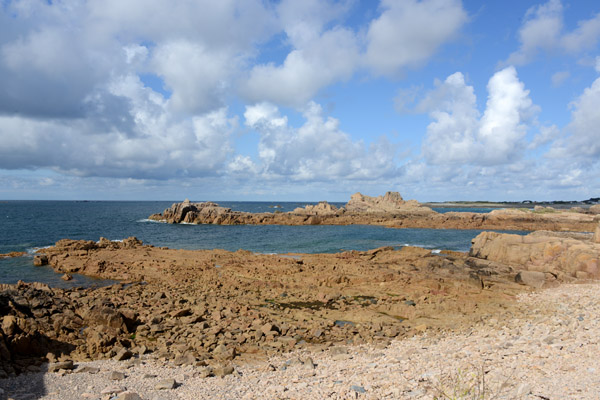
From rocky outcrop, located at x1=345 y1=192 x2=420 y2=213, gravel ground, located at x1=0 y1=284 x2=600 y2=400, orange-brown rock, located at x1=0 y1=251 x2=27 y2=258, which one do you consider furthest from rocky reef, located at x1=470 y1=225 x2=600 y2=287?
rocky outcrop, located at x1=345 y1=192 x2=420 y2=213

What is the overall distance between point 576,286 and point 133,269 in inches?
961

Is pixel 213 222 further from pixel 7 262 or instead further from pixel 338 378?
pixel 338 378

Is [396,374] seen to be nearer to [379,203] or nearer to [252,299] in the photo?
[252,299]

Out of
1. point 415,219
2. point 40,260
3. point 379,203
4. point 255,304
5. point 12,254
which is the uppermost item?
point 379,203

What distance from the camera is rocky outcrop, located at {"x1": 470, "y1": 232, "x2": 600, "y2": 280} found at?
62.7 ft

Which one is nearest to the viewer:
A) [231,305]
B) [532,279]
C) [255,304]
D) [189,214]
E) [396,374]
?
[396,374]

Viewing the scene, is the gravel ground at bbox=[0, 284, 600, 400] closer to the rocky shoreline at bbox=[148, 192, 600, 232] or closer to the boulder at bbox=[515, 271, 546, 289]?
the boulder at bbox=[515, 271, 546, 289]

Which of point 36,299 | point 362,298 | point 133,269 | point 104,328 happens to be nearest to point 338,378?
point 104,328

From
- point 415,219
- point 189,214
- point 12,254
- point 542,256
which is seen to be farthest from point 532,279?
point 189,214

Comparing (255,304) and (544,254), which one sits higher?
(544,254)

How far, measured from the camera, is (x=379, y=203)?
93.4m

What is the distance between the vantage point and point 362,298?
16328 mm

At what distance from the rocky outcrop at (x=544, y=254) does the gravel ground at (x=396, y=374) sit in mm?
11083

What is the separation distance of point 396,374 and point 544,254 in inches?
759
